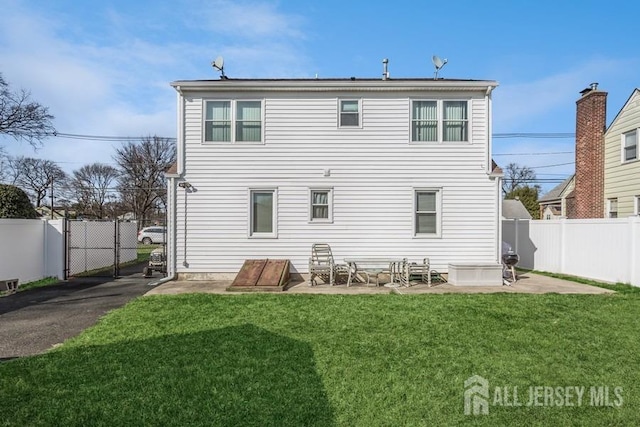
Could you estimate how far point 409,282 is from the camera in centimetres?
981

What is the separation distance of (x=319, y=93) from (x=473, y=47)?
6643 mm

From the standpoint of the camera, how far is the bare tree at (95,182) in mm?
37356

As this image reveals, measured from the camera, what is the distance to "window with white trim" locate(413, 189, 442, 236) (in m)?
10.5

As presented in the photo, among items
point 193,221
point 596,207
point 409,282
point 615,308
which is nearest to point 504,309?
point 615,308

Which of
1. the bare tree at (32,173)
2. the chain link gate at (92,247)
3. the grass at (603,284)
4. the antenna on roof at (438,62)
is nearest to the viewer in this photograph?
the grass at (603,284)

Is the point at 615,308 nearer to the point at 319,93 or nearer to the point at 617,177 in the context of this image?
the point at 319,93

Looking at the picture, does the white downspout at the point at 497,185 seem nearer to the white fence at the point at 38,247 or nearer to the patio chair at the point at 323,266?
the patio chair at the point at 323,266

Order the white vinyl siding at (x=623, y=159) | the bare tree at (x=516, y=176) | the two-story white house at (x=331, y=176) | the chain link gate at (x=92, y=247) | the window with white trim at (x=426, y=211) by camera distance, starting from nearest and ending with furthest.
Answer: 1. the two-story white house at (x=331, y=176)
2. the window with white trim at (x=426, y=211)
3. the chain link gate at (x=92, y=247)
4. the white vinyl siding at (x=623, y=159)
5. the bare tree at (x=516, y=176)

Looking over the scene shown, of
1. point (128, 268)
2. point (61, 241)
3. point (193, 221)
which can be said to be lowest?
point (128, 268)

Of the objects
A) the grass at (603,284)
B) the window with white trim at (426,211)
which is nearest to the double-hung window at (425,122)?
the window with white trim at (426,211)

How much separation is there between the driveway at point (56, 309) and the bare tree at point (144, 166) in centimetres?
2748

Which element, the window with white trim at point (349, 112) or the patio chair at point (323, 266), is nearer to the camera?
the patio chair at point (323, 266)

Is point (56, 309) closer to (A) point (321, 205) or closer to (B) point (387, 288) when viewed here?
(A) point (321, 205)

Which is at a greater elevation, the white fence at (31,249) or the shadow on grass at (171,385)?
the white fence at (31,249)
